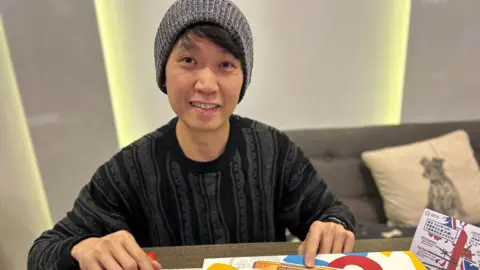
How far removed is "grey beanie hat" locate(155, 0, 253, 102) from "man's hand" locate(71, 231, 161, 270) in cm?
40

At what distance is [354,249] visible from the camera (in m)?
0.83

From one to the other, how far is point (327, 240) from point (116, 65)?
53.3 inches

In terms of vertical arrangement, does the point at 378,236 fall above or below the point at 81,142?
below

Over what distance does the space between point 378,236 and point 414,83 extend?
29.3 inches

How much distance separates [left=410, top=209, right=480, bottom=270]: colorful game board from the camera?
614 millimetres

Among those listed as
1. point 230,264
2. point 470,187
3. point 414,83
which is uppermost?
point 414,83

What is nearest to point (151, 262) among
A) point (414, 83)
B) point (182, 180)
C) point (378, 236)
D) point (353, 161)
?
point (182, 180)

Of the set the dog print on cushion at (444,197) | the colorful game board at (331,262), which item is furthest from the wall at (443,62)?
the colorful game board at (331,262)

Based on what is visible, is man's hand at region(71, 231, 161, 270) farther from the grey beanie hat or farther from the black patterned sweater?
the grey beanie hat

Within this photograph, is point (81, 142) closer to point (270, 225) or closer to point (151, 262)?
point (270, 225)

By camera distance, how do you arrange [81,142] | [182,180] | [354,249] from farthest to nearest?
[81,142] → [182,180] → [354,249]

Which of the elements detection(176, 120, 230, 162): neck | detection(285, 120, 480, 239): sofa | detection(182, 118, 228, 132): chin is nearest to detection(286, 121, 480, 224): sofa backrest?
detection(285, 120, 480, 239): sofa

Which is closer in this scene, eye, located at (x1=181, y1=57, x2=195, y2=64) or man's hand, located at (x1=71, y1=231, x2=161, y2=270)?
man's hand, located at (x1=71, y1=231, x2=161, y2=270)

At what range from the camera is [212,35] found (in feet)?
2.76
